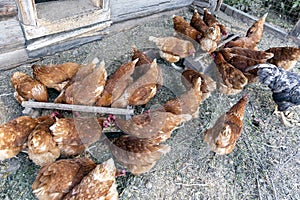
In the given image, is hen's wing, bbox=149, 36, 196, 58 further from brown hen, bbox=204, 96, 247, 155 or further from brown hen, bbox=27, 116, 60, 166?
brown hen, bbox=27, 116, 60, 166

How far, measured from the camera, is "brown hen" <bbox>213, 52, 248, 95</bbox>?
244 centimetres

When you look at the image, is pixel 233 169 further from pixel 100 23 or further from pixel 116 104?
pixel 100 23

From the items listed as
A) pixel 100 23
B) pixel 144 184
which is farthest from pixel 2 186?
pixel 100 23

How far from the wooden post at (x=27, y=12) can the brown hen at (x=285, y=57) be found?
2.45 metres

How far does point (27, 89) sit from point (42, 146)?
0.57 metres

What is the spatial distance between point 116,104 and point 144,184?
69 centimetres

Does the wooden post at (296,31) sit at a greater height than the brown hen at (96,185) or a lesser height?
greater

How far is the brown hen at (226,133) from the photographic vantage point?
185 cm

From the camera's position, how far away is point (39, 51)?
2502 millimetres

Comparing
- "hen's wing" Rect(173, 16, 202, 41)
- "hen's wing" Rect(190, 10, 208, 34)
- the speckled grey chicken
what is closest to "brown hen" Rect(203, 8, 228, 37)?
"hen's wing" Rect(190, 10, 208, 34)

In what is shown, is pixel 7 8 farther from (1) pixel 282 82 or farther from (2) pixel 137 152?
(1) pixel 282 82

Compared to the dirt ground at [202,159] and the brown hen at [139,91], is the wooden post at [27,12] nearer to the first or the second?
the dirt ground at [202,159]

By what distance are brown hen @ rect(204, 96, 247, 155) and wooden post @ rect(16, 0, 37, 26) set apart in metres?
1.77

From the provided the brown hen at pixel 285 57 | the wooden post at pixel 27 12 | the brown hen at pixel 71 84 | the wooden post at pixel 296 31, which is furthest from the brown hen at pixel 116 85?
the wooden post at pixel 296 31
